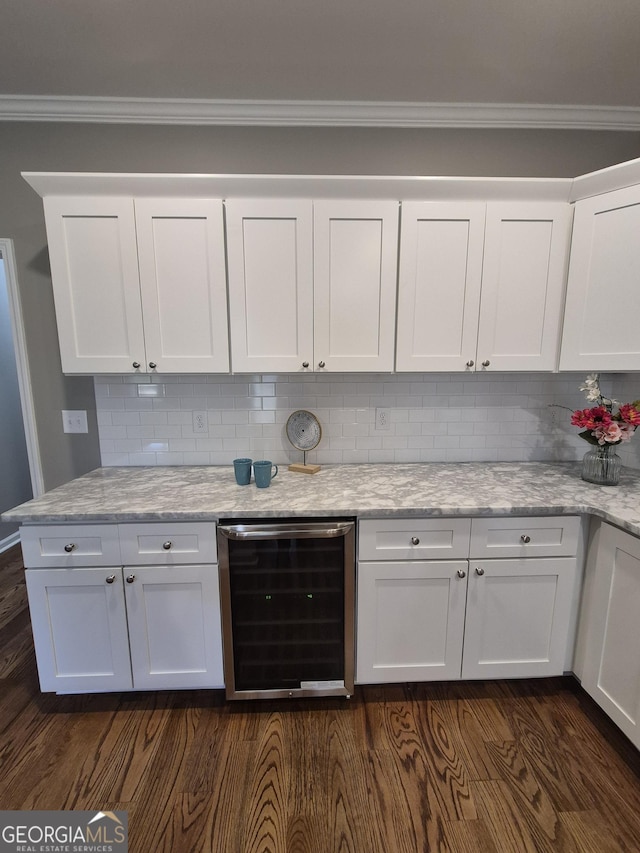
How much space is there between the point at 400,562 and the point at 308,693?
0.71m

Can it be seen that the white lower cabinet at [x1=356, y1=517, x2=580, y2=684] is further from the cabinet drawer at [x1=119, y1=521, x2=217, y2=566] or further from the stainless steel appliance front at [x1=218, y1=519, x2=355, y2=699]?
the cabinet drawer at [x1=119, y1=521, x2=217, y2=566]

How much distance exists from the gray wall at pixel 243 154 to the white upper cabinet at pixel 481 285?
50 centimetres

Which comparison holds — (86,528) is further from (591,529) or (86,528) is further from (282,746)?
(591,529)

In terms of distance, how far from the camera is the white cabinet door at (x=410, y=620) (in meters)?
1.64

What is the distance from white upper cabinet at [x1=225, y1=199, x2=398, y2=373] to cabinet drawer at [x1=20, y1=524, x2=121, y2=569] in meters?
0.93

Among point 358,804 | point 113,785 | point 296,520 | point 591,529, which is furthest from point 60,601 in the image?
point 591,529

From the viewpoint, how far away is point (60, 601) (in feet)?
5.27

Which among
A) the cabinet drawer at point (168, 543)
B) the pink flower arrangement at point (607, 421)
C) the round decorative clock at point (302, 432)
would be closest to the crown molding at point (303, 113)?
the pink flower arrangement at point (607, 421)

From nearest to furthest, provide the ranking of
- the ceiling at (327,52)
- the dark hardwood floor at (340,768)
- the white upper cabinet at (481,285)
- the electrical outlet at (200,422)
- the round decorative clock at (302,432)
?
the dark hardwood floor at (340,768), the ceiling at (327,52), the white upper cabinet at (481,285), the round decorative clock at (302,432), the electrical outlet at (200,422)

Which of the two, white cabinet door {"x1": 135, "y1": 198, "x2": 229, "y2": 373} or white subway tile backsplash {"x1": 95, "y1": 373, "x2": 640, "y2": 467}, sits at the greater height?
white cabinet door {"x1": 135, "y1": 198, "x2": 229, "y2": 373}

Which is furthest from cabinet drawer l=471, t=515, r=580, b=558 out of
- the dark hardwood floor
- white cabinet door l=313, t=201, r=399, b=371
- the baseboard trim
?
the baseboard trim

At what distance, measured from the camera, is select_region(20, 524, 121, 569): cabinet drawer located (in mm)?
1560

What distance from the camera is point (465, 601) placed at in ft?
5.46

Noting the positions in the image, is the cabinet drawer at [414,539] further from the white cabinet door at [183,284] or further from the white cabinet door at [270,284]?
the white cabinet door at [183,284]
